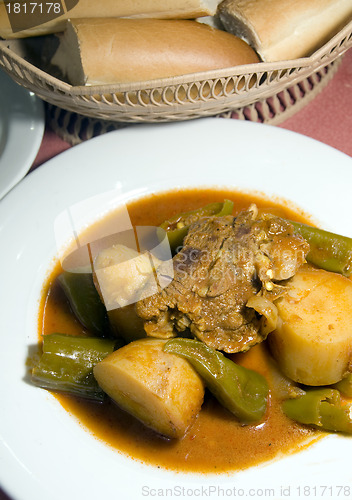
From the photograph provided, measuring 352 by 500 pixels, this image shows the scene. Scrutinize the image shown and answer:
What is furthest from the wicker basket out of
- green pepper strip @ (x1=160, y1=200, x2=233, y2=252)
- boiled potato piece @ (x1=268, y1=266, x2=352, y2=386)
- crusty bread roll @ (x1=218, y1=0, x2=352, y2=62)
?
boiled potato piece @ (x1=268, y1=266, x2=352, y2=386)

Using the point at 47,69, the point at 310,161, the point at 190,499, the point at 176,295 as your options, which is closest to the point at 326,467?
the point at 190,499

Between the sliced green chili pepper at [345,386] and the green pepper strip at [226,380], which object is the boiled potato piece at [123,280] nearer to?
the green pepper strip at [226,380]

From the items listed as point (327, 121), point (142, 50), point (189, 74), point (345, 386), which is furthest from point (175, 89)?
point (345, 386)

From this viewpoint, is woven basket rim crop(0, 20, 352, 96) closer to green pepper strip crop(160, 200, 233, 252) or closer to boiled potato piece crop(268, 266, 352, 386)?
green pepper strip crop(160, 200, 233, 252)

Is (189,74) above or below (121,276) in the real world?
above

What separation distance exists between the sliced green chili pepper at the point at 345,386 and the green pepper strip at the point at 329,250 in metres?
0.47

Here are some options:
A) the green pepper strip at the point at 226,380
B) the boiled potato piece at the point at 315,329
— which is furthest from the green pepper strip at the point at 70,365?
the boiled potato piece at the point at 315,329

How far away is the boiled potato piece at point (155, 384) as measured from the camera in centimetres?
200

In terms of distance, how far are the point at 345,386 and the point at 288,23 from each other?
1.73 m

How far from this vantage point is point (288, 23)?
2.83 m

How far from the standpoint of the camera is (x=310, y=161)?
2840 mm

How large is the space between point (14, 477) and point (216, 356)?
0.83 meters

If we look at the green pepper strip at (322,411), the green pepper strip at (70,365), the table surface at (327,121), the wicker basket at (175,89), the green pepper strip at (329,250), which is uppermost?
the wicker basket at (175,89)

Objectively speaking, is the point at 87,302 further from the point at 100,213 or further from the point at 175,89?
the point at 175,89
